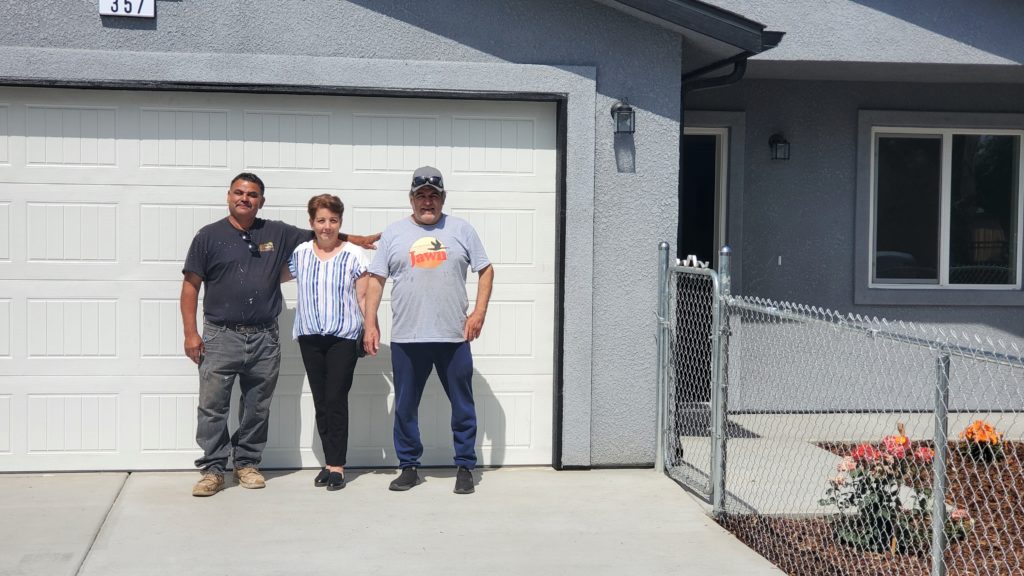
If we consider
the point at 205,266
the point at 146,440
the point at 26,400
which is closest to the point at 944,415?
the point at 205,266

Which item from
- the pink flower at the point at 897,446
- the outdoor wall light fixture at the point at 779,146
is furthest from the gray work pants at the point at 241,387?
the outdoor wall light fixture at the point at 779,146

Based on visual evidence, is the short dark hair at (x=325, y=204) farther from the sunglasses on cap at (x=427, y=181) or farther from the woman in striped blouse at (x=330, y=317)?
the sunglasses on cap at (x=427, y=181)

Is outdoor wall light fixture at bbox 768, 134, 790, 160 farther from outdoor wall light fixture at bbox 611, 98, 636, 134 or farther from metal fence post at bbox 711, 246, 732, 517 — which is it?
metal fence post at bbox 711, 246, 732, 517

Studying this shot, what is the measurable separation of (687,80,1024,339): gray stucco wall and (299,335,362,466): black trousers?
13.4 ft

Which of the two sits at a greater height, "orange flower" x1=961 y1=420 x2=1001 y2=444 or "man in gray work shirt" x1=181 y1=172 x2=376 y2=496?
"man in gray work shirt" x1=181 y1=172 x2=376 y2=496

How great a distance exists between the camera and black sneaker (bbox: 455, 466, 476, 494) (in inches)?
274

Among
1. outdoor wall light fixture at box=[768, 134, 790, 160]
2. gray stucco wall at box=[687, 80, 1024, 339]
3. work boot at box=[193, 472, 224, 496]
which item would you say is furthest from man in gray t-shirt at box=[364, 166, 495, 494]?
outdoor wall light fixture at box=[768, 134, 790, 160]

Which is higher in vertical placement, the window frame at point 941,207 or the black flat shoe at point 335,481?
the window frame at point 941,207

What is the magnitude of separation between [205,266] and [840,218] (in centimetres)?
555

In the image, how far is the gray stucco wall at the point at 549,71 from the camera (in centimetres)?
718

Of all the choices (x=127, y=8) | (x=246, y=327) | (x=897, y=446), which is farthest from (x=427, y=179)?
(x=897, y=446)

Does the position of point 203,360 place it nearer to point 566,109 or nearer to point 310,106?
point 310,106

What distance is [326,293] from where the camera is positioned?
6.91m

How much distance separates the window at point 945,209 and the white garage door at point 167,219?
3860mm
